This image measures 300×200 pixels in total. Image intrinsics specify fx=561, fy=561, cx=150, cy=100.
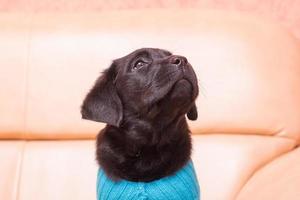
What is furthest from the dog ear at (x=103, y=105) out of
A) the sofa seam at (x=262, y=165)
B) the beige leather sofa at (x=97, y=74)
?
the sofa seam at (x=262, y=165)

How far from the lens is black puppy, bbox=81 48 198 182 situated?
1.27m

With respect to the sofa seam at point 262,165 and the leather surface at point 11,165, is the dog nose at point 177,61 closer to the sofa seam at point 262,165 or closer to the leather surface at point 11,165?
the sofa seam at point 262,165

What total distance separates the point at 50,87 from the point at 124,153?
0.45m

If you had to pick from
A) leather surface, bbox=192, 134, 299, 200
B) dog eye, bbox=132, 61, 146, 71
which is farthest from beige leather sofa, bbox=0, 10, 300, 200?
dog eye, bbox=132, 61, 146, 71

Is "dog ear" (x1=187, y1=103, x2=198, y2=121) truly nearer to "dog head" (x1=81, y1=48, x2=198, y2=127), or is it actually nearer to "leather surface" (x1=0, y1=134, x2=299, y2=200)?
"dog head" (x1=81, y1=48, x2=198, y2=127)

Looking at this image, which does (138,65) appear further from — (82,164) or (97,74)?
(82,164)

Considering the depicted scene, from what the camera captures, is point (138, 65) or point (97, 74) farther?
point (97, 74)

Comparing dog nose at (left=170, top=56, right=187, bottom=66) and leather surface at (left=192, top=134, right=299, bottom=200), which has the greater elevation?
dog nose at (left=170, top=56, right=187, bottom=66)

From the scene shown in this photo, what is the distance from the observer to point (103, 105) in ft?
4.36

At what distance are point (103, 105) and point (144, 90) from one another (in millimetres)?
105

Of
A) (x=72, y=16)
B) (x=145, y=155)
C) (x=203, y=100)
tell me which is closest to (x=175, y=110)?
(x=145, y=155)

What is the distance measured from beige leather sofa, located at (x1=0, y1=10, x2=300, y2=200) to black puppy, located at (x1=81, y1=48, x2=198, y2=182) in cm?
29

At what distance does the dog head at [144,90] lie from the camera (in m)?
1.26

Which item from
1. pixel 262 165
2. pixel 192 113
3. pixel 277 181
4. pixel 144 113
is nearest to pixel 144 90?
pixel 144 113
